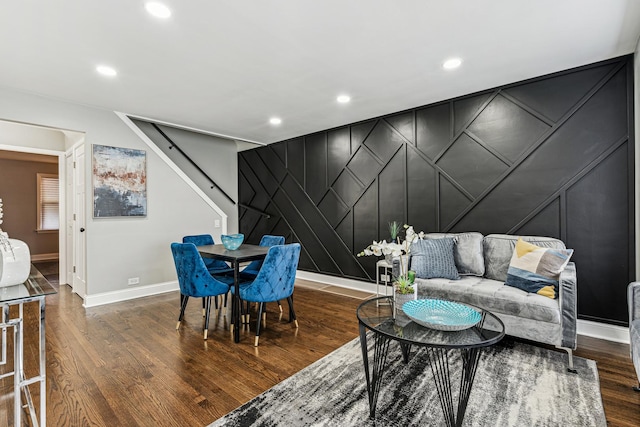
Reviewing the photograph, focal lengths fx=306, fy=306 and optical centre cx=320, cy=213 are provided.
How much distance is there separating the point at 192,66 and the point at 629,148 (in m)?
4.04

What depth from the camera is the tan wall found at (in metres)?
7.05

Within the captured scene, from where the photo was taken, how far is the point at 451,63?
2.89 metres

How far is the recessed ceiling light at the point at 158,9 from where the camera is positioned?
2043 millimetres

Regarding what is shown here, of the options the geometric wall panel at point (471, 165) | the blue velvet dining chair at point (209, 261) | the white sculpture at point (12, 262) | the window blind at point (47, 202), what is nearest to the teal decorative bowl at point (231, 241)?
the blue velvet dining chair at point (209, 261)

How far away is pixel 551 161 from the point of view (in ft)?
10.2

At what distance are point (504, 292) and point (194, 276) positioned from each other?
2805 mm

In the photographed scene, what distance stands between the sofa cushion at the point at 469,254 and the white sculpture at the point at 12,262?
3493 millimetres

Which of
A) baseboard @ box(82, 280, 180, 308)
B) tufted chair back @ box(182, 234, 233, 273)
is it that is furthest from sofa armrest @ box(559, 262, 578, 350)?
baseboard @ box(82, 280, 180, 308)

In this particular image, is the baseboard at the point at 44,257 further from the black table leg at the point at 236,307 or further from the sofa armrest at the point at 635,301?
the sofa armrest at the point at 635,301

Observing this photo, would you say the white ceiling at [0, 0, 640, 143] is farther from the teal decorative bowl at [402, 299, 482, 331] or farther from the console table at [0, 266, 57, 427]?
the teal decorative bowl at [402, 299, 482, 331]

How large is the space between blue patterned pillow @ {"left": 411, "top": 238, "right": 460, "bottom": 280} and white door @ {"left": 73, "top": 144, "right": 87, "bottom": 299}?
175 inches

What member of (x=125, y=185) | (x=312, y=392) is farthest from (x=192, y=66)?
(x=312, y=392)

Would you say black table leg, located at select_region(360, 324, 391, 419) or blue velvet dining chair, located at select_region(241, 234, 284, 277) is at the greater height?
blue velvet dining chair, located at select_region(241, 234, 284, 277)

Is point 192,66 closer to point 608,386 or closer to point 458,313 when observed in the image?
point 458,313
